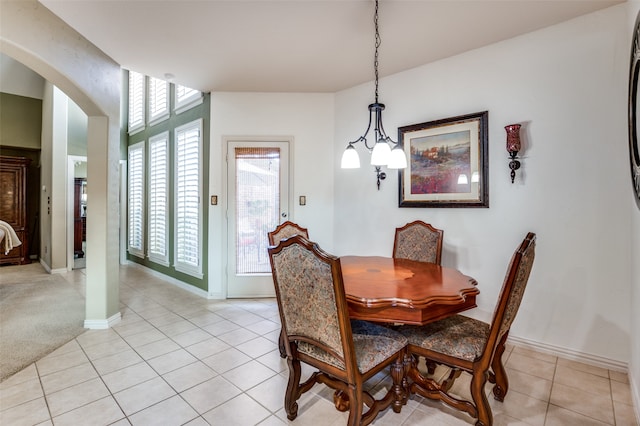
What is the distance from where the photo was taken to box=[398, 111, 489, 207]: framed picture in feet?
9.38

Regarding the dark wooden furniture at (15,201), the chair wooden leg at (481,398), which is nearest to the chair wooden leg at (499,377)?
the chair wooden leg at (481,398)

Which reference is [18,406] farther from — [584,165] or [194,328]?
[584,165]

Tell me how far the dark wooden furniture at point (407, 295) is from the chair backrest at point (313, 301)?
0.65ft

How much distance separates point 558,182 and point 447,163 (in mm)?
928

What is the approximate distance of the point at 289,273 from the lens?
159 centimetres

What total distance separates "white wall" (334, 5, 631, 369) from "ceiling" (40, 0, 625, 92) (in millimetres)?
238

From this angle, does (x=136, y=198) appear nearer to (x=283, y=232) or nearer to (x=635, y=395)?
(x=283, y=232)

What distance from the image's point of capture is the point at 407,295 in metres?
1.59

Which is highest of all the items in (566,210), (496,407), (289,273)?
(566,210)

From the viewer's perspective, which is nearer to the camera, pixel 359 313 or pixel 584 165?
pixel 359 313

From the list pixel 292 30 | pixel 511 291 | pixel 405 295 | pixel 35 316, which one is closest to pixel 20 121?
pixel 35 316

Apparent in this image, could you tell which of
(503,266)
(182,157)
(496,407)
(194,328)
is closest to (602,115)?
(503,266)

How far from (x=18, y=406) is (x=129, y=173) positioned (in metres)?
5.00

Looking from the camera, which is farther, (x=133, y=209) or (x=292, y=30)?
(x=133, y=209)
